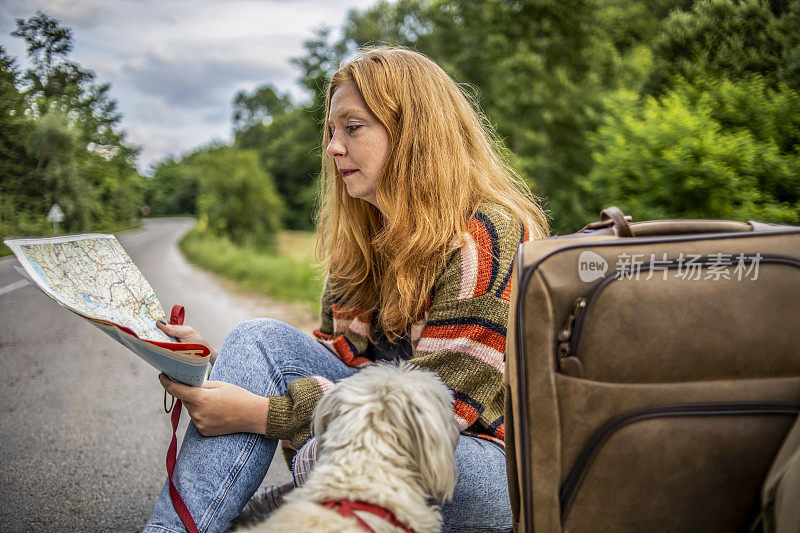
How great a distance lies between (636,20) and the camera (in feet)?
34.3

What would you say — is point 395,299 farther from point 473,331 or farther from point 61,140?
point 61,140

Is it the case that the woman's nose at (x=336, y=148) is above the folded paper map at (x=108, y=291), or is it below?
above

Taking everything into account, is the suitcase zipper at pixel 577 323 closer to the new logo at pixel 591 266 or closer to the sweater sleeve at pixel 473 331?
the new logo at pixel 591 266

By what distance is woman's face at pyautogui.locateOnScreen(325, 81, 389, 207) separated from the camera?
1927mm

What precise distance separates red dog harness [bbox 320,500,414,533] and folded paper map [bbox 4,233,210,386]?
0.58m

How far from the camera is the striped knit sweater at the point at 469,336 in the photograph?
162cm

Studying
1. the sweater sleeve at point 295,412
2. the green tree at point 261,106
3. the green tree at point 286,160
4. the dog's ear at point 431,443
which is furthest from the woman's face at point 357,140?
the green tree at point 261,106

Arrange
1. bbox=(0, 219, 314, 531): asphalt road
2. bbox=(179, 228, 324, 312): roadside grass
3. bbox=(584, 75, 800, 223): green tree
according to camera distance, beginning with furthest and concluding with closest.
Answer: bbox=(179, 228, 324, 312): roadside grass < bbox=(584, 75, 800, 223): green tree < bbox=(0, 219, 314, 531): asphalt road

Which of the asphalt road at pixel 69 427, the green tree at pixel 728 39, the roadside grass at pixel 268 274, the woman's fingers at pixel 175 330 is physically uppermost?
the green tree at pixel 728 39

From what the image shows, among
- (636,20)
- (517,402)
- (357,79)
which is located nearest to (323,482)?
A: (517,402)

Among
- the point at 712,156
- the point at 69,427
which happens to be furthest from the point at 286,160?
the point at 69,427

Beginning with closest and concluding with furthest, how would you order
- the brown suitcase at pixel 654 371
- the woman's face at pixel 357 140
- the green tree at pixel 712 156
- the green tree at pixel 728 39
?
A: the brown suitcase at pixel 654 371 < the woman's face at pixel 357 140 < the green tree at pixel 728 39 < the green tree at pixel 712 156

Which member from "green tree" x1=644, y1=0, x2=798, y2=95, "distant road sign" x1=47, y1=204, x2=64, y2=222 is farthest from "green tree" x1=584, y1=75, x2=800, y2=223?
"distant road sign" x1=47, y1=204, x2=64, y2=222

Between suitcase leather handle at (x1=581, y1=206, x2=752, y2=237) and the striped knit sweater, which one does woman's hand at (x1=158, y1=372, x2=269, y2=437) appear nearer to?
the striped knit sweater
